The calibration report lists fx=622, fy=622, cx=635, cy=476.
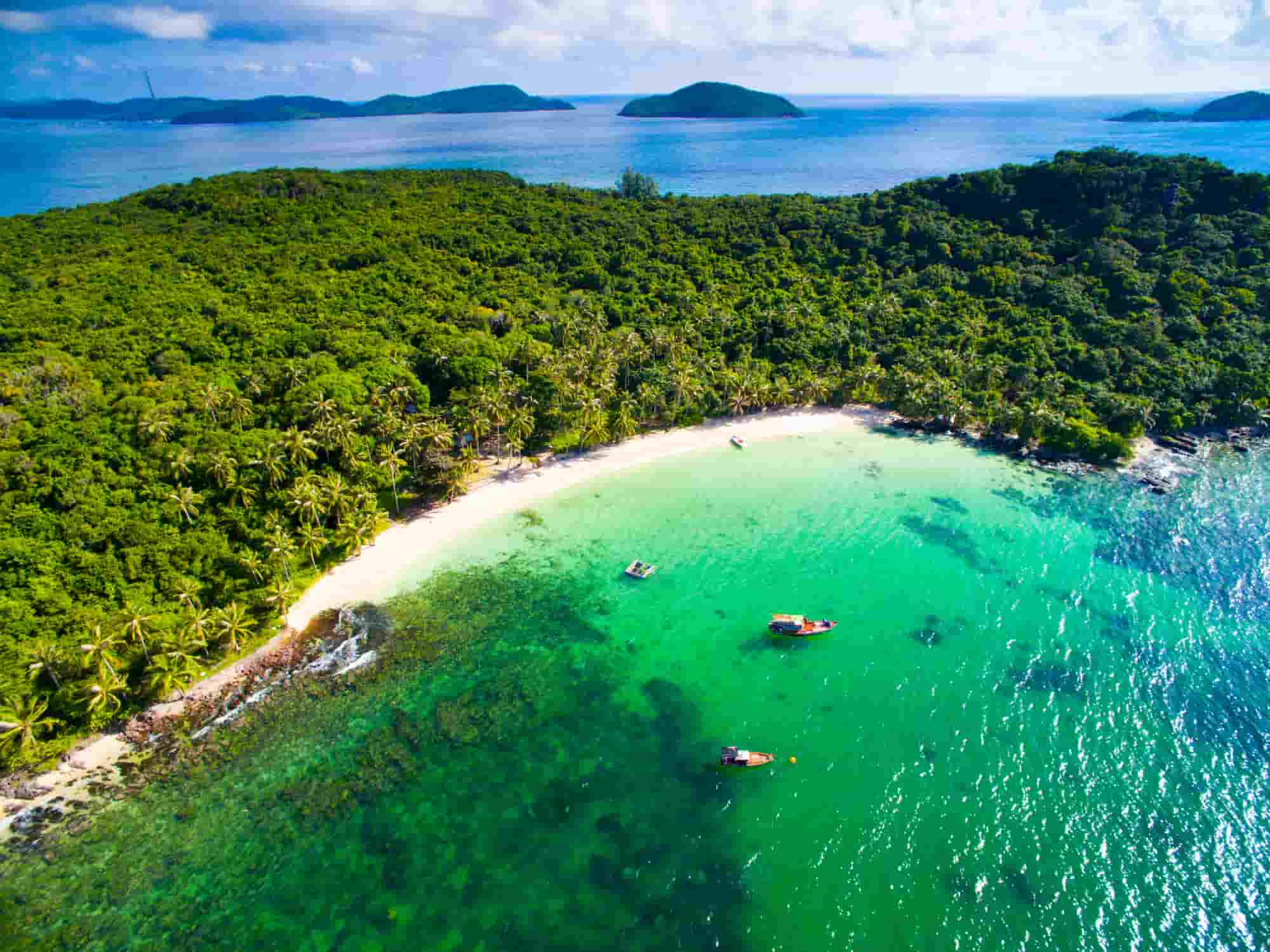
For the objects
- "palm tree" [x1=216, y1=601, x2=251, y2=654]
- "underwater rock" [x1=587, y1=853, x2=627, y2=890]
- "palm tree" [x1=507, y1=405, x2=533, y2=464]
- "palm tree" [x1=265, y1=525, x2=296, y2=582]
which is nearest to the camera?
"underwater rock" [x1=587, y1=853, x2=627, y2=890]

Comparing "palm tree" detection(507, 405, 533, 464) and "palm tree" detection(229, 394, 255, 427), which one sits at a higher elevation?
"palm tree" detection(229, 394, 255, 427)

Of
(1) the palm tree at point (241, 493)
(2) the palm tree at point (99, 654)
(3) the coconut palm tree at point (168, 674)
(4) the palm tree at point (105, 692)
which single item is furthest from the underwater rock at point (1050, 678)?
(1) the palm tree at point (241, 493)

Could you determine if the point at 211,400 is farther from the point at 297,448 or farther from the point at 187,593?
the point at 187,593

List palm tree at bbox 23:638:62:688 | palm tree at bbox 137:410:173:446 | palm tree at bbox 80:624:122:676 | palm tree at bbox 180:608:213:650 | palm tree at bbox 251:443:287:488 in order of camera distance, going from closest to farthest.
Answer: palm tree at bbox 23:638:62:688
palm tree at bbox 80:624:122:676
palm tree at bbox 180:608:213:650
palm tree at bbox 251:443:287:488
palm tree at bbox 137:410:173:446

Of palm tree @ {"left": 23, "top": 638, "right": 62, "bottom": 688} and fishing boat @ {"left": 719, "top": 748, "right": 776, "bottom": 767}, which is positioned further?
fishing boat @ {"left": 719, "top": 748, "right": 776, "bottom": 767}

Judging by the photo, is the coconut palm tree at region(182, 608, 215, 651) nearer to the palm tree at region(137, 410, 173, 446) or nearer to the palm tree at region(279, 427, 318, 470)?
the palm tree at region(279, 427, 318, 470)

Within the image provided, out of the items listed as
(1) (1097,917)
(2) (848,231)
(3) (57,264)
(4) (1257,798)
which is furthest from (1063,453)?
(3) (57,264)

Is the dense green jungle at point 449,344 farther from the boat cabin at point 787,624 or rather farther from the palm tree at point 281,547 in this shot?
the boat cabin at point 787,624

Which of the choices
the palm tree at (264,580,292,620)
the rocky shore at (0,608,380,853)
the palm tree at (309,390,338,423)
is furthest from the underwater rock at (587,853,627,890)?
the palm tree at (309,390,338,423)
